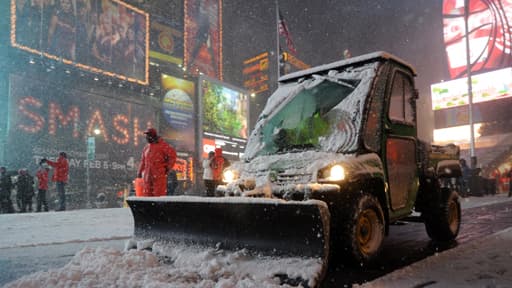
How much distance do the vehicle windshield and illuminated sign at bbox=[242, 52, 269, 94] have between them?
44.7 meters

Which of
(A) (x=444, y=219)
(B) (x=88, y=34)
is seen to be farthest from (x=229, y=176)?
(B) (x=88, y=34)

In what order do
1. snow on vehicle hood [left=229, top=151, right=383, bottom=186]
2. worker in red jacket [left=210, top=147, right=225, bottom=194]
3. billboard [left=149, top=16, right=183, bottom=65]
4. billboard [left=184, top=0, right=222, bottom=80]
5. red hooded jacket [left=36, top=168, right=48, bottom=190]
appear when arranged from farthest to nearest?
billboard [left=184, top=0, right=222, bottom=80], billboard [left=149, top=16, right=183, bottom=65], red hooded jacket [left=36, top=168, right=48, bottom=190], worker in red jacket [left=210, top=147, right=225, bottom=194], snow on vehicle hood [left=229, top=151, right=383, bottom=186]

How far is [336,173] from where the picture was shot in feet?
13.0

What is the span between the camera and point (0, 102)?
1953 centimetres

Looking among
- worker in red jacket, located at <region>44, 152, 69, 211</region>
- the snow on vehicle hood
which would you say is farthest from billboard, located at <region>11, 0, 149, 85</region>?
the snow on vehicle hood

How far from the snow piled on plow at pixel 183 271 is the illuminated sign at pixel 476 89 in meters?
49.2

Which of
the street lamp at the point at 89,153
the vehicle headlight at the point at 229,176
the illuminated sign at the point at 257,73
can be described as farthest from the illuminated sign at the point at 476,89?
the vehicle headlight at the point at 229,176

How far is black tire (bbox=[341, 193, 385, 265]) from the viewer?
12.7 feet

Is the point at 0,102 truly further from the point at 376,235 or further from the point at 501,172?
the point at 501,172

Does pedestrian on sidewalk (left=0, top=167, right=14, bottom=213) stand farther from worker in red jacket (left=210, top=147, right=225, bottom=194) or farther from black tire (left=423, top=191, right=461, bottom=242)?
black tire (left=423, top=191, right=461, bottom=242)

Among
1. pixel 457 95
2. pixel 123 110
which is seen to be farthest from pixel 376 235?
pixel 457 95

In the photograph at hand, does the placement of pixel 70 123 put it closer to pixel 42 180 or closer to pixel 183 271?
pixel 42 180

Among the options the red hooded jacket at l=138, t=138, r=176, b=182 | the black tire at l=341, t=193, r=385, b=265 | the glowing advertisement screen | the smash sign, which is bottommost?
the black tire at l=341, t=193, r=385, b=265

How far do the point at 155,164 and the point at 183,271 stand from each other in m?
3.30
